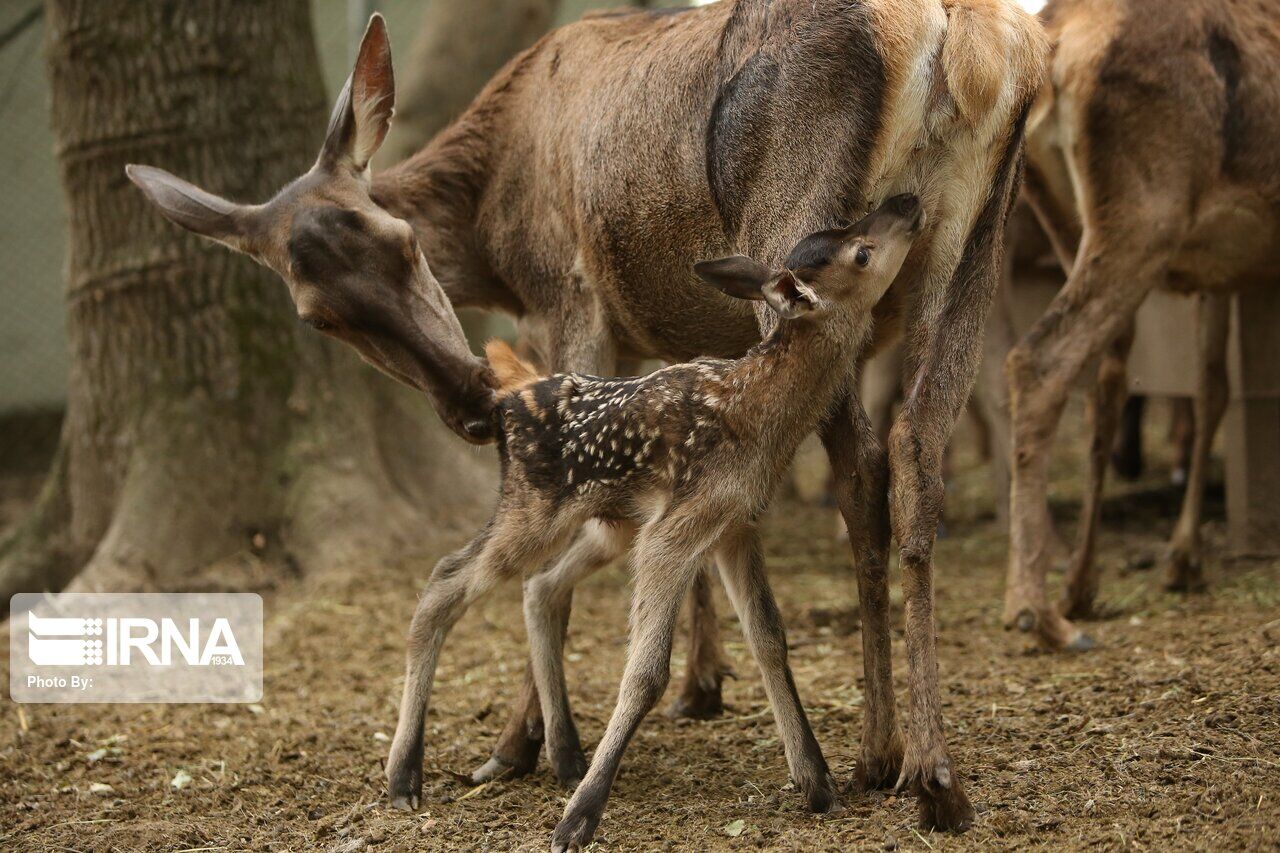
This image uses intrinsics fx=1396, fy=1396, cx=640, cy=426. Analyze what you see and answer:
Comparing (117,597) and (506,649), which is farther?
(117,597)

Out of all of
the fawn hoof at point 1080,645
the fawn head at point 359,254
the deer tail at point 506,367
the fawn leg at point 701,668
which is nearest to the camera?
the deer tail at point 506,367

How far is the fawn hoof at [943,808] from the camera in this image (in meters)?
3.65

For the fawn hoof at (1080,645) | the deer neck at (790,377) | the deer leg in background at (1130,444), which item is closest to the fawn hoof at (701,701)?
the deer neck at (790,377)

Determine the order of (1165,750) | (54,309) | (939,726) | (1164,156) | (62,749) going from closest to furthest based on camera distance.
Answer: (939,726) → (1165,750) → (62,749) → (1164,156) → (54,309)

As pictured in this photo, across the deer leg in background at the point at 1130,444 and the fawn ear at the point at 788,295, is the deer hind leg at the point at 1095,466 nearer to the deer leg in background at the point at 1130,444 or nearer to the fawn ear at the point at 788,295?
the fawn ear at the point at 788,295

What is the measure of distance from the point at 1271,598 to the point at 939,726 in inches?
120

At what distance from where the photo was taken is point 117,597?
664cm

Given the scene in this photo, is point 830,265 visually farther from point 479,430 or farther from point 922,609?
point 479,430

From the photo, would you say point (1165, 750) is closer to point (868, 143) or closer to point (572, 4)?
point (868, 143)

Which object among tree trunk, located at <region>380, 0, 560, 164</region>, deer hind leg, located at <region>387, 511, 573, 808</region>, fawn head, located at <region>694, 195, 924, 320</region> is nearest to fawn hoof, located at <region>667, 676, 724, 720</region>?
deer hind leg, located at <region>387, 511, 573, 808</region>

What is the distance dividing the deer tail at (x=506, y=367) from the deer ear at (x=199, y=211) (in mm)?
1021

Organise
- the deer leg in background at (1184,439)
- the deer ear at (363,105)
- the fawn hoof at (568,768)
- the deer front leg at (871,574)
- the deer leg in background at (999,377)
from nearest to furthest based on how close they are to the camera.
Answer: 1. the deer front leg at (871,574)
2. the fawn hoof at (568,768)
3. the deer ear at (363,105)
4. the deer leg in background at (999,377)
5. the deer leg in background at (1184,439)

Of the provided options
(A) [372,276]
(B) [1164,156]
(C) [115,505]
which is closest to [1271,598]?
(B) [1164,156]

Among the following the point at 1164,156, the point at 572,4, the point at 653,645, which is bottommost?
the point at 653,645
